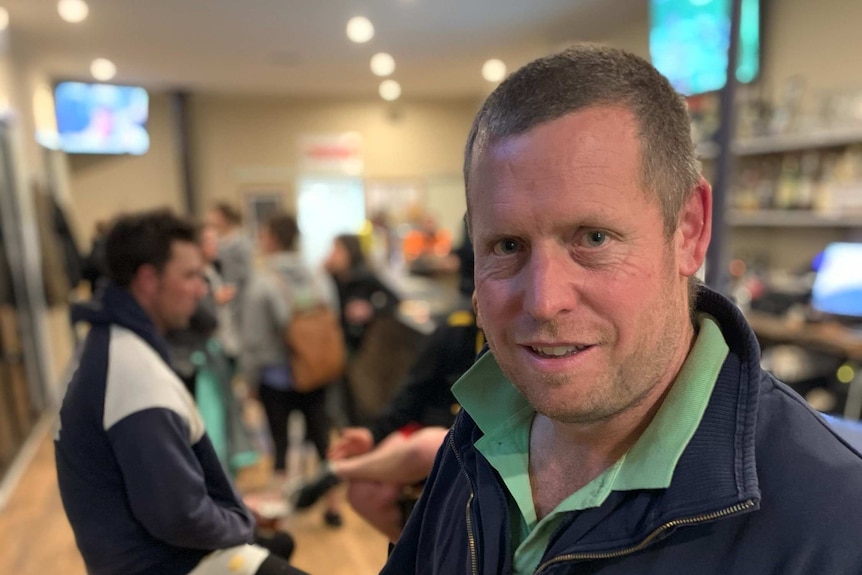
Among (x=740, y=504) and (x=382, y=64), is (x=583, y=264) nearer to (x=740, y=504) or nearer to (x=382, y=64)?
(x=740, y=504)

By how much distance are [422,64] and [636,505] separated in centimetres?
626

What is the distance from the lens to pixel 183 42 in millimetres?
5199

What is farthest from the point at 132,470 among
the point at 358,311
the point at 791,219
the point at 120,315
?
the point at 791,219

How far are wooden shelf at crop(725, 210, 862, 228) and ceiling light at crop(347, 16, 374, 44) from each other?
299cm

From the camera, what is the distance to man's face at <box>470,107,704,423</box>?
2.15ft

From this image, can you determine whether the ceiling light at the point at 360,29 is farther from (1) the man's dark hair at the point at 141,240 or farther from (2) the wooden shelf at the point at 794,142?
(1) the man's dark hair at the point at 141,240

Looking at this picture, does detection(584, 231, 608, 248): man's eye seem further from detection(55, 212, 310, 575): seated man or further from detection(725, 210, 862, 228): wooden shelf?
detection(725, 210, 862, 228): wooden shelf

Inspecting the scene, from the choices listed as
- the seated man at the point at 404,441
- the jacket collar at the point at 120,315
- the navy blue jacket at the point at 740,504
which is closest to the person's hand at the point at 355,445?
the seated man at the point at 404,441

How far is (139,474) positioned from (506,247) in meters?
1.06

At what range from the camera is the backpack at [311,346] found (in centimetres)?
309

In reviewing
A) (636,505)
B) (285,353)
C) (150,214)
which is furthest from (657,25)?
(636,505)

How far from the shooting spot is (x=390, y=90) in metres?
8.16

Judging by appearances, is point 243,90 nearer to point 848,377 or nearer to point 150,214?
point 150,214

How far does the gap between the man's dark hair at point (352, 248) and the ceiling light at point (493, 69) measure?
3.26m
